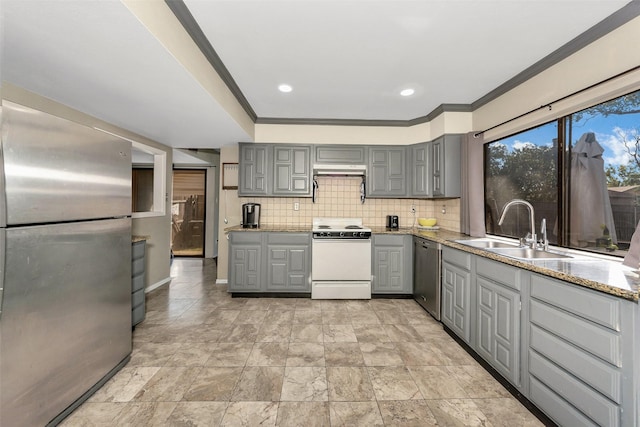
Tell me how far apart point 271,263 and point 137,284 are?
1.49m

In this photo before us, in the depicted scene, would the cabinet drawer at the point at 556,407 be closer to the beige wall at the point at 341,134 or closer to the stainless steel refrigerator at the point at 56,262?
the stainless steel refrigerator at the point at 56,262

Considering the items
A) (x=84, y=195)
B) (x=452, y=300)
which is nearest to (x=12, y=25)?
(x=84, y=195)

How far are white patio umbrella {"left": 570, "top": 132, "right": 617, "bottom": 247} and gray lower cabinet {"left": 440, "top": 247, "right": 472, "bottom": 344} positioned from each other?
2.70 ft

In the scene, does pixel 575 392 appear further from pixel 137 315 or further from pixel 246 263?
pixel 137 315

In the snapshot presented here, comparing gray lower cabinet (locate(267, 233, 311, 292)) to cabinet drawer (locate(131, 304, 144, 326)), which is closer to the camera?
cabinet drawer (locate(131, 304, 144, 326))

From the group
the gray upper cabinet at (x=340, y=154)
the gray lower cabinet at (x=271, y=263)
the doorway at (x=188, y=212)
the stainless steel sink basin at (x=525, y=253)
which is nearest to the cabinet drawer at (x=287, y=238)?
the gray lower cabinet at (x=271, y=263)

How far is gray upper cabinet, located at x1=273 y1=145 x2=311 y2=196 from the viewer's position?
3.78 metres

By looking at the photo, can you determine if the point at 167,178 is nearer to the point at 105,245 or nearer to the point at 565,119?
the point at 105,245

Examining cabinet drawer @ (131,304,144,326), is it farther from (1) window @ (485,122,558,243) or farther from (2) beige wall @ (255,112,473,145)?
(1) window @ (485,122,558,243)

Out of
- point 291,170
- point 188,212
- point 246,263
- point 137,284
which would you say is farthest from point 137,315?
point 188,212

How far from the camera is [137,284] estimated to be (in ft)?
8.51

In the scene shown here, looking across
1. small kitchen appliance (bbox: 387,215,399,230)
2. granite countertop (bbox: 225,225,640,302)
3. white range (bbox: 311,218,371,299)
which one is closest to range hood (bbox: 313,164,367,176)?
small kitchen appliance (bbox: 387,215,399,230)

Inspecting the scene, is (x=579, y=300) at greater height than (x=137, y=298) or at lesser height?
greater

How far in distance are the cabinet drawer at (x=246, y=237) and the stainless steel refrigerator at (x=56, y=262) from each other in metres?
1.61
